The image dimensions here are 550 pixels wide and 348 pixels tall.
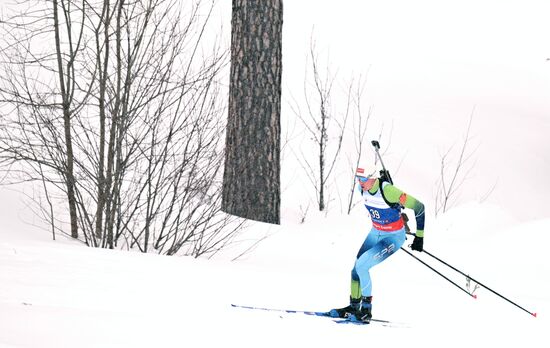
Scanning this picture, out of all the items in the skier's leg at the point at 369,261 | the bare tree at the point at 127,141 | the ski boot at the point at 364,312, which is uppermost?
the bare tree at the point at 127,141

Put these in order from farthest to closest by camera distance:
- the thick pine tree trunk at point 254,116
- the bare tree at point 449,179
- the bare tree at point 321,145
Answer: the bare tree at point 449,179 → the bare tree at point 321,145 → the thick pine tree trunk at point 254,116

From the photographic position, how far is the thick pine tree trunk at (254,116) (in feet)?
29.3

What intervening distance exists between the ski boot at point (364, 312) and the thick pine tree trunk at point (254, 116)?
386cm

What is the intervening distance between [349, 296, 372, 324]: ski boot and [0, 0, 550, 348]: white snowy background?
7cm

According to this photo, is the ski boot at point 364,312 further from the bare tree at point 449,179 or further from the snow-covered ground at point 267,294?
the bare tree at point 449,179

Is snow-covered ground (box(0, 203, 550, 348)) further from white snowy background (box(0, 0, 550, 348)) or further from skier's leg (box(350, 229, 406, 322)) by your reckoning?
skier's leg (box(350, 229, 406, 322))

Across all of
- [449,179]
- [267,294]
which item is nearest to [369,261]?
[267,294]

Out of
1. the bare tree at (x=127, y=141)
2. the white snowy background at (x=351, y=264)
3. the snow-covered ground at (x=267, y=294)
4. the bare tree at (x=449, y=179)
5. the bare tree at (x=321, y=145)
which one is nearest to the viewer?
the snow-covered ground at (x=267, y=294)

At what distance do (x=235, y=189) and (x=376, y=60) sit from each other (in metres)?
10.9

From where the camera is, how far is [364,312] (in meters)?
5.20

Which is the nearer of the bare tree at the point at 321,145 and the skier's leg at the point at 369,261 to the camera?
the skier's leg at the point at 369,261

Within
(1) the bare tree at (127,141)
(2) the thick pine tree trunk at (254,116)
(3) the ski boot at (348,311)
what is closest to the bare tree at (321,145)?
(2) the thick pine tree trunk at (254,116)

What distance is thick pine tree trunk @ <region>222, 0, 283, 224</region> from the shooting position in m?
8.93

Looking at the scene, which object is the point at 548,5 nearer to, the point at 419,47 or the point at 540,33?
the point at 540,33
